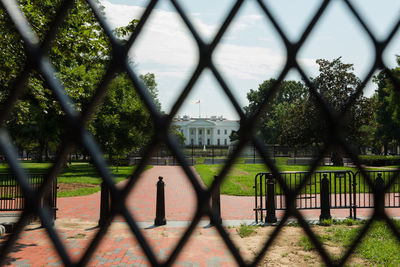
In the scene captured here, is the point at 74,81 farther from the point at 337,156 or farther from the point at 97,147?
the point at 97,147

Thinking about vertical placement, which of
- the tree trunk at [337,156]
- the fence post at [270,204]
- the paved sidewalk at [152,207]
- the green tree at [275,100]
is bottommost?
the paved sidewalk at [152,207]

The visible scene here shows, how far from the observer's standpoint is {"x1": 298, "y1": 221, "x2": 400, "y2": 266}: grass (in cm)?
441

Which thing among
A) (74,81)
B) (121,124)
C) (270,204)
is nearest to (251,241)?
(270,204)

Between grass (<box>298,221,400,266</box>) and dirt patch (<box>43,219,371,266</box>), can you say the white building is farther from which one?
grass (<box>298,221,400,266</box>)

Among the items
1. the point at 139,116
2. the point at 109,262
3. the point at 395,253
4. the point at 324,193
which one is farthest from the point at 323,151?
the point at 139,116

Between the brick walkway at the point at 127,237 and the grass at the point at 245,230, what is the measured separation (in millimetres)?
238

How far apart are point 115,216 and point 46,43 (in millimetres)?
436

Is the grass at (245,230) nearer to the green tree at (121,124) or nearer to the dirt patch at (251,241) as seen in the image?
the dirt patch at (251,241)

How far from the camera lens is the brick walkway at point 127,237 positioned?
4484mm

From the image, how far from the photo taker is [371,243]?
17.3 ft

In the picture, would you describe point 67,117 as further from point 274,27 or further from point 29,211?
point 274,27

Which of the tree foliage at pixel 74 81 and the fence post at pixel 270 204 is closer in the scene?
the tree foliage at pixel 74 81

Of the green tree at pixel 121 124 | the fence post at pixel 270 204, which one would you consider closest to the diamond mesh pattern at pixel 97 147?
the fence post at pixel 270 204

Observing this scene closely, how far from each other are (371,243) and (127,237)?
4093 mm
